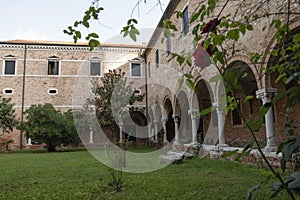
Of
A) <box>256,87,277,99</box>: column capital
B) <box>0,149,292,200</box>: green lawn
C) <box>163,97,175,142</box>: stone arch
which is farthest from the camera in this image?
<box>163,97,175,142</box>: stone arch

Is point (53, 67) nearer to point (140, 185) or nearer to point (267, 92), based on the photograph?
point (267, 92)

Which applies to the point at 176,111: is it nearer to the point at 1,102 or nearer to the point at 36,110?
the point at 36,110

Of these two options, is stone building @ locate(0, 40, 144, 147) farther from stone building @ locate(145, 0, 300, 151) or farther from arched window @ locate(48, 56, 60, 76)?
stone building @ locate(145, 0, 300, 151)

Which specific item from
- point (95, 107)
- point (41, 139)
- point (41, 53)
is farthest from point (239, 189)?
point (41, 53)

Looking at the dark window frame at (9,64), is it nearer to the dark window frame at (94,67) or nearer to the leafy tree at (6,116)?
the leafy tree at (6,116)

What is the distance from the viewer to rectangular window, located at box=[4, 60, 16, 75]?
809 inches

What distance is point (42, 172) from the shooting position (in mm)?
7883

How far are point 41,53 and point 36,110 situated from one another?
611 cm

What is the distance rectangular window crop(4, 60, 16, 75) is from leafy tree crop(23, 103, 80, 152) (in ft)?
16.7

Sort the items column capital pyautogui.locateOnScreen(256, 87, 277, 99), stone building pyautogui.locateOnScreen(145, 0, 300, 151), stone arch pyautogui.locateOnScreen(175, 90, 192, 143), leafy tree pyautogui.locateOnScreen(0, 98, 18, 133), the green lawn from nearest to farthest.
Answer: the green lawn
column capital pyautogui.locateOnScreen(256, 87, 277, 99)
stone building pyautogui.locateOnScreen(145, 0, 300, 151)
stone arch pyautogui.locateOnScreen(175, 90, 192, 143)
leafy tree pyautogui.locateOnScreen(0, 98, 18, 133)

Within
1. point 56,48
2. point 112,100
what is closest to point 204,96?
point 112,100

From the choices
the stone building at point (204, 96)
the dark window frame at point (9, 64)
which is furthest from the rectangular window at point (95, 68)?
the dark window frame at point (9, 64)

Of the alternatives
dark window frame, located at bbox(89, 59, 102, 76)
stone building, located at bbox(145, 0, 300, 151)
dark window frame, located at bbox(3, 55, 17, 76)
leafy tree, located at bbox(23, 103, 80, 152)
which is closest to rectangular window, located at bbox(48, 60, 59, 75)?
dark window frame, located at bbox(3, 55, 17, 76)

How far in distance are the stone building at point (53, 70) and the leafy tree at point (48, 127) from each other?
3680mm
